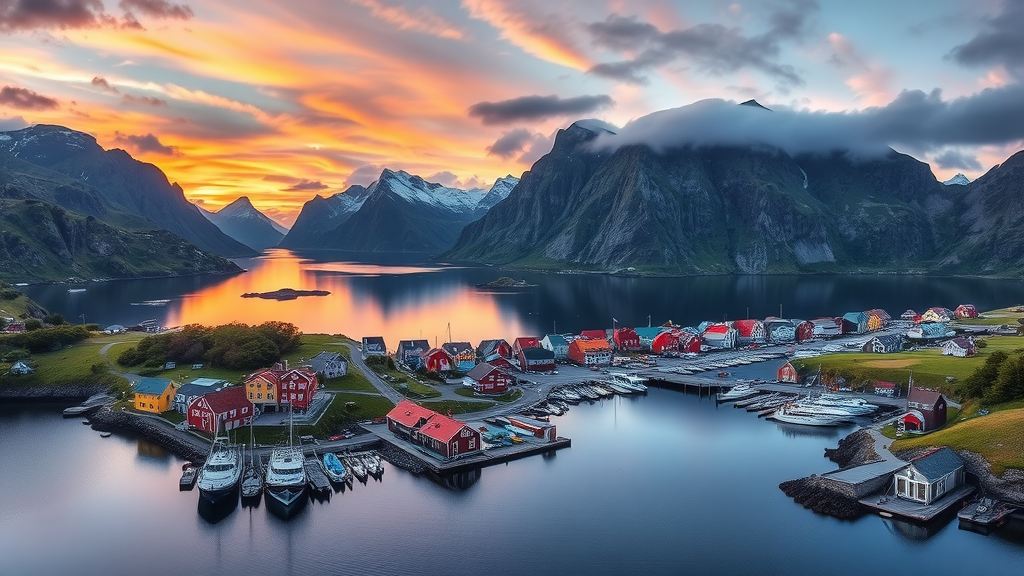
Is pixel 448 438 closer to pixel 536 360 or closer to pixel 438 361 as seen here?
pixel 438 361

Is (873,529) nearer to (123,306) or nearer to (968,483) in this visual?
(968,483)

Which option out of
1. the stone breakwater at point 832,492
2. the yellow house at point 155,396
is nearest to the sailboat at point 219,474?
the yellow house at point 155,396

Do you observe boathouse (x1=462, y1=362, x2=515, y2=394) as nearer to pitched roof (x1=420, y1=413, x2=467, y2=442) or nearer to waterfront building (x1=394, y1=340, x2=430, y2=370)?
waterfront building (x1=394, y1=340, x2=430, y2=370)

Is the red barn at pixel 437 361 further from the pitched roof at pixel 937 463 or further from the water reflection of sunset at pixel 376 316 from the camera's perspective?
the pitched roof at pixel 937 463

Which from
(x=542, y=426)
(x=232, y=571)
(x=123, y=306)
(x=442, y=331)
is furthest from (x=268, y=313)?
(x=232, y=571)

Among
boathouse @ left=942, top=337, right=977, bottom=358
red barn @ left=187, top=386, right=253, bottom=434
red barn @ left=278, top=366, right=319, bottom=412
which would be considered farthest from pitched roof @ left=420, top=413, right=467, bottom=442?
boathouse @ left=942, top=337, right=977, bottom=358

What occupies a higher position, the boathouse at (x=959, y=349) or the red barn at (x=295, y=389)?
the boathouse at (x=959, y=349)
